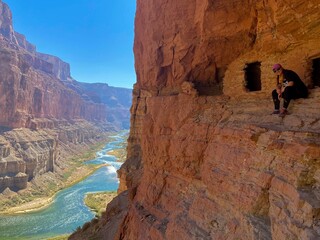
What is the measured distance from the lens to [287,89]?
819 centimetres

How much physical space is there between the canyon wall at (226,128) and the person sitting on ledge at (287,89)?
274mm

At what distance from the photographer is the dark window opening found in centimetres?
1216

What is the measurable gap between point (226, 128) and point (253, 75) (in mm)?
4494

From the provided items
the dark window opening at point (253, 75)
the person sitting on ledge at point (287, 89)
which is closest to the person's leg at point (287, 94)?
the person sitting on ledge at point (287, 89)

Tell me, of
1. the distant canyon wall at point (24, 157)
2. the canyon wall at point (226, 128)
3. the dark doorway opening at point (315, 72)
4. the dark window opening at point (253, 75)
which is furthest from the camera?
the distant canyon wall at point (24, 157)

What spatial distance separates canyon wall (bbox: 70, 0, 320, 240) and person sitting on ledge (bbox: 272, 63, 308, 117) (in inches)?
10.8

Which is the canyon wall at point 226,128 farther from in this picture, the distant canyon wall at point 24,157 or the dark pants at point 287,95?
the distant canyon wall at point 24,157

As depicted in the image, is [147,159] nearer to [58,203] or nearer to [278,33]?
[278,33]

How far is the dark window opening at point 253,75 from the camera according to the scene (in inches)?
479

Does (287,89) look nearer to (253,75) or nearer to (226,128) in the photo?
(226,128)

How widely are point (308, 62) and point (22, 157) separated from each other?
65.3 m

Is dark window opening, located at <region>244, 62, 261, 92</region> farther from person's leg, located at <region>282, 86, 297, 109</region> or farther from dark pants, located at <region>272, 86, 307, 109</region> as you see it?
person's leg, located at <region>282, 86, 297, 109</region>

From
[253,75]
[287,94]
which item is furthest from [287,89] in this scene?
[253,75]

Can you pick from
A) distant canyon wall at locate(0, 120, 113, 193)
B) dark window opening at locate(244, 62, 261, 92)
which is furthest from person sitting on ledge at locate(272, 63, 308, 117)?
distant canyon wall at locate(0, 120, 113, 193)
